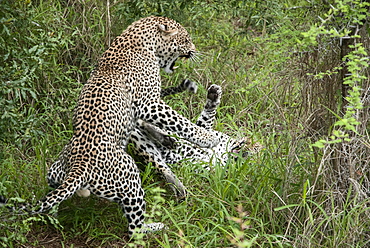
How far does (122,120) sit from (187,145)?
3.81 feet

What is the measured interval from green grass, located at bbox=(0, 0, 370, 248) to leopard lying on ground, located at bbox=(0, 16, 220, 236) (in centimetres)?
26

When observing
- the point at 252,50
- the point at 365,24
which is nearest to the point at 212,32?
the point at 252,50

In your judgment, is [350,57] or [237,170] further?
[237,170]

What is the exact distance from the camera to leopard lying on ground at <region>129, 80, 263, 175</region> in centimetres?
633

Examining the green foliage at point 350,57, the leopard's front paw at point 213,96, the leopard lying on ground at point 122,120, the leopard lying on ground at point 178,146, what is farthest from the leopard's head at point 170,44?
the green foliage at point 350,57

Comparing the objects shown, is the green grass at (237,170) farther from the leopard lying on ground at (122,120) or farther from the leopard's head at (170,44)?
the leopard's head at (170,44)

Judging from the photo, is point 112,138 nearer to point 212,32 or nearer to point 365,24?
point 365,24

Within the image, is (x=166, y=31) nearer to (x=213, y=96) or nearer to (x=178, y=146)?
(x=213, y=96)

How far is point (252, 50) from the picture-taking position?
9.04 metres

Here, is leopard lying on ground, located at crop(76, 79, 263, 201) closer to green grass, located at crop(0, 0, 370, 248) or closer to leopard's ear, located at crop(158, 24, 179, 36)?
green grass, located at crop(0, 0, 370, 248)

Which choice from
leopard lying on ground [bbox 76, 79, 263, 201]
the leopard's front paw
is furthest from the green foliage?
the leopard's front paw

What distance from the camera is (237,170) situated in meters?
5.81

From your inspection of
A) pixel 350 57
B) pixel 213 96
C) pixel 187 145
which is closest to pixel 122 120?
pixel 187 145

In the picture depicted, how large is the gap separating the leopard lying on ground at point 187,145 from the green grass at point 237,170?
178 mm
